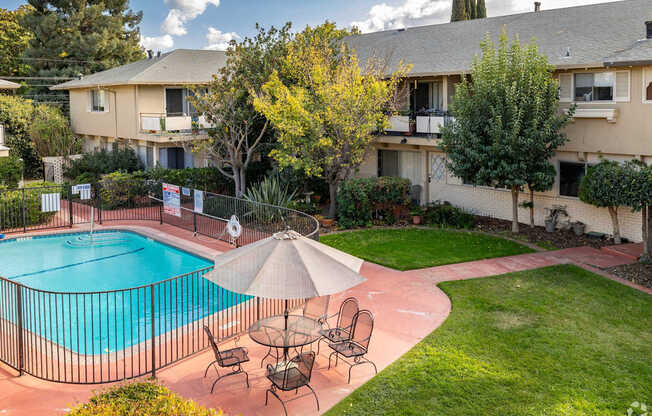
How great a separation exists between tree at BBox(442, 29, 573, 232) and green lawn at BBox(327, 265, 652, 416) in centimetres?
528

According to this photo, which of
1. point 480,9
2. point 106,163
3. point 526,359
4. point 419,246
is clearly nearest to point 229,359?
point 526,359

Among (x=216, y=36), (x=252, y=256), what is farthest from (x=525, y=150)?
(x=216, y=36)

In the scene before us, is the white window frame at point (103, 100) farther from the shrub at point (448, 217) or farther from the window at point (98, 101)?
the shrub at point (448, 217)

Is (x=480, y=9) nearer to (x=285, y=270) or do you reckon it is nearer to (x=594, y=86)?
(x=594, y=86)

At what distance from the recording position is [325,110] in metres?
20.2

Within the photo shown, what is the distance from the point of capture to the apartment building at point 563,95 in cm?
1727

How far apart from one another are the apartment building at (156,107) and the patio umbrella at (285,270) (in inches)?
645

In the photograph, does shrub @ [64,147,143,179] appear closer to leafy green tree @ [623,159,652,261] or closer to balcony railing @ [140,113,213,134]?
balcony railing @ [140,113,213,134]

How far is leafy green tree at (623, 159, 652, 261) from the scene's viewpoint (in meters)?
14.8

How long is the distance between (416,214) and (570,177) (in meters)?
5.50

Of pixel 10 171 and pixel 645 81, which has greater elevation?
pixel 645 81

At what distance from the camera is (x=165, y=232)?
2066cm

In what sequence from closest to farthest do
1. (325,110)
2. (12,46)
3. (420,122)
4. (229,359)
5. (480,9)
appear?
1. (229,359)
2. (325,110)
3. (420,122)
4. (480,9)
5. (12,46)

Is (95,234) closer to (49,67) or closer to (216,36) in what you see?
(216,36)
